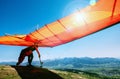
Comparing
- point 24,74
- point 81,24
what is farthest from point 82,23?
point 24,74

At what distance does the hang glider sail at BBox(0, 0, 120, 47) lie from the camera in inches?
380

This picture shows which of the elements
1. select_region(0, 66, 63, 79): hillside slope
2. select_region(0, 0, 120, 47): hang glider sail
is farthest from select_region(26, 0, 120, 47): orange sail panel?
select_region(0, 66, 63, 79): hillside slope

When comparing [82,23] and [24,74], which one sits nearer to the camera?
[82,23]

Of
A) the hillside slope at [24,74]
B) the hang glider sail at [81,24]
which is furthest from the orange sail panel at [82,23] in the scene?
the hillside slope at [24,74]

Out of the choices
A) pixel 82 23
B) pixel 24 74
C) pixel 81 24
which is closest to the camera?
pixel 82 23

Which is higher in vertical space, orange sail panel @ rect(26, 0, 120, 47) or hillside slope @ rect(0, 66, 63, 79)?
orange sail panel @ rect(26, 0, 120, 47)

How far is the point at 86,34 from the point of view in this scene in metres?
14.1

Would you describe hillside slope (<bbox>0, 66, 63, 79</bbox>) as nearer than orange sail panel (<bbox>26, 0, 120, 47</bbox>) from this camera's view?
No

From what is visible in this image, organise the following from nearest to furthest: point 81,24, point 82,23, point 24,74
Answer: point 82,23
point 81,24
point 24,74

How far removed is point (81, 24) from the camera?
475 inches

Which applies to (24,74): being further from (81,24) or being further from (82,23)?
(82,23)

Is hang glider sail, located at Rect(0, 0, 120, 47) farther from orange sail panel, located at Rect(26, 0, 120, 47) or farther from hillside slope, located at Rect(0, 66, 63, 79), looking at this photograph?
→ hillside slope, located at Rect(0, 66, 63, 79)

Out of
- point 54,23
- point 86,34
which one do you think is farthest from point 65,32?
point 54,23

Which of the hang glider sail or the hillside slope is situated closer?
the hang glider sail
